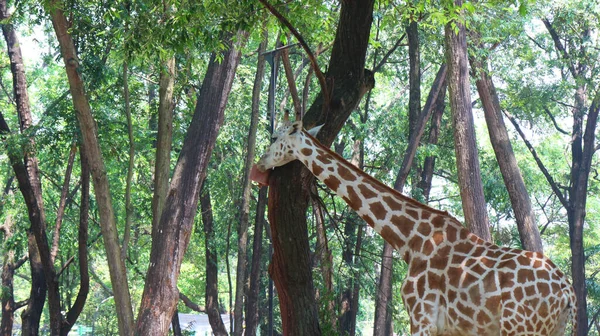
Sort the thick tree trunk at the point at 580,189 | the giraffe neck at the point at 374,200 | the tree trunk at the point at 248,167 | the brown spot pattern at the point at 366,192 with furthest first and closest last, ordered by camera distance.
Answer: the thick tree trunk at the point at 580,189 < the tree trunk at the point at 248,167 < the brown spot pattern at the point at 366,192 < the giraffe neck at the point at 374,200

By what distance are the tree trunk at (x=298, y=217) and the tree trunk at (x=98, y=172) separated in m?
4.56

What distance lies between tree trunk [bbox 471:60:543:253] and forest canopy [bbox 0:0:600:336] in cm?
3

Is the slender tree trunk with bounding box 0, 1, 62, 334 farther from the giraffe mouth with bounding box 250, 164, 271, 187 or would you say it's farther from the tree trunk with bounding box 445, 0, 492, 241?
the giraffe mouth with bounding box 250, 164, 271, 187

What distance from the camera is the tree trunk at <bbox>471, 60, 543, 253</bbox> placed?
14.7 m

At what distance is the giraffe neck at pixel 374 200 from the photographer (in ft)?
20.4

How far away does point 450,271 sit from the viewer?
5.92 meters

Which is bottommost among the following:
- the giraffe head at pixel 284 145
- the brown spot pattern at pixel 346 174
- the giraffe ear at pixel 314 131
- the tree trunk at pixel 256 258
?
the brown spot pattern at pixel 346 174

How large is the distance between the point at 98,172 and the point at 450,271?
6362mm

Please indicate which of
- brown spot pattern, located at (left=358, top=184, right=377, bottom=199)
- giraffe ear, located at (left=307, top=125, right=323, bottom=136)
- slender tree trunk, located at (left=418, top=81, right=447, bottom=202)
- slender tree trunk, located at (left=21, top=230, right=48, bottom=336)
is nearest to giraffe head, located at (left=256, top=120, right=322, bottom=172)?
giraffe ear, located at (left=307, top=125, right=323, bottom=136)

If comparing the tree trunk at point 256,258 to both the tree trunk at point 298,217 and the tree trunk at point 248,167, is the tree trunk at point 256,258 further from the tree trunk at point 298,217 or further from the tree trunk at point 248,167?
the tree trunk at point 298,217

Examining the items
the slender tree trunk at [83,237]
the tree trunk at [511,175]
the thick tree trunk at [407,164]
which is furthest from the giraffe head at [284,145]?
the thick tree trunk at [407,164]

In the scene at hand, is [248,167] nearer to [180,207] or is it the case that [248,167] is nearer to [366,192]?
[180,207]

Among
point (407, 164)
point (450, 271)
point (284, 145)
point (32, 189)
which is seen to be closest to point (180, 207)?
point (32, 189)

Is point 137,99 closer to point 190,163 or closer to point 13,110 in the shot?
point 190,163
